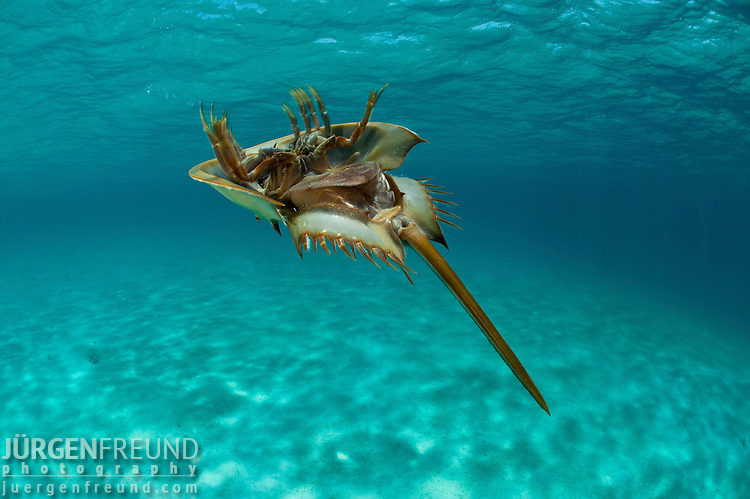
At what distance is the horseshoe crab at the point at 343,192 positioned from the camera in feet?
2.77

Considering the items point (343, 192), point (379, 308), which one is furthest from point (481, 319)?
point (379, 308)

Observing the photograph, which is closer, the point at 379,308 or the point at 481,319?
the point at 481,319

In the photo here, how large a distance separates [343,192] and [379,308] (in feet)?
33.4

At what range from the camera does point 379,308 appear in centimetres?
1114

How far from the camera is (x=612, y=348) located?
934 centimetres

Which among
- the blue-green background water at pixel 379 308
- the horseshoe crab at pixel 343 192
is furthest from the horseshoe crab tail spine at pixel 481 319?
the blue-green background water at pixel 379 308

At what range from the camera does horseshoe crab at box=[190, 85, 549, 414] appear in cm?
85

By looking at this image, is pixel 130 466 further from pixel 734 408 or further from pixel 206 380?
pixel 734 408

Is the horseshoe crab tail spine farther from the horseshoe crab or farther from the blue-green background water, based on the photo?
the blue-green background water

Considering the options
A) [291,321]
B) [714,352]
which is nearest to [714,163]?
[714,352]

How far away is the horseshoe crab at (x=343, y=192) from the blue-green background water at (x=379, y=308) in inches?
180

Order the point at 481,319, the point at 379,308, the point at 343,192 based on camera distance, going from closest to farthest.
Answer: the point at 481,319 < the point at 343,192 < the point at 379,308

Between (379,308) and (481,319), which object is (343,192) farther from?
(379,308)

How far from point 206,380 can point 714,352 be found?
12.4 metres
